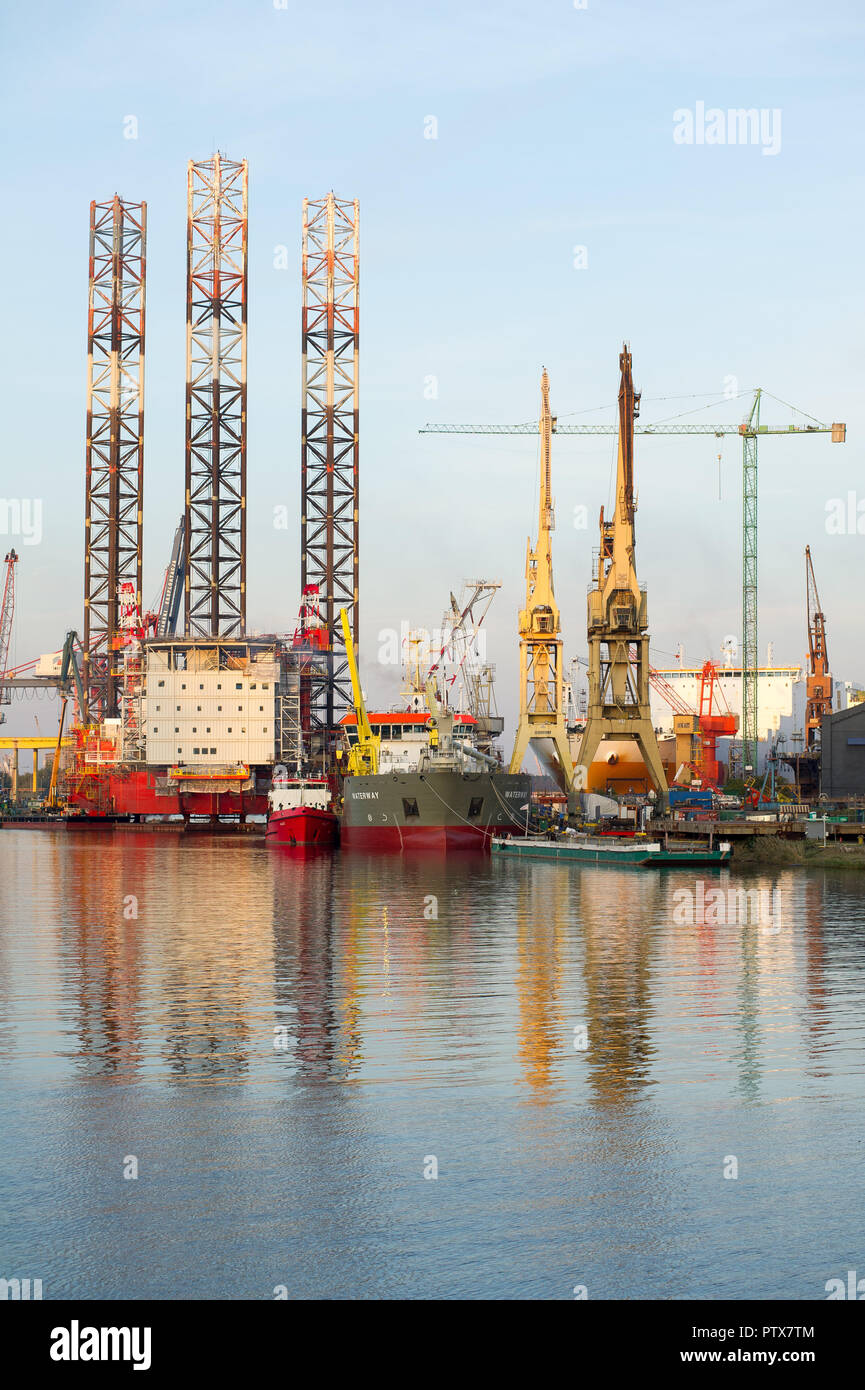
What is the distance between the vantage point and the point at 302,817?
91000mm

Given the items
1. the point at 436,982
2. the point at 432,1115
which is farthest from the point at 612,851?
the point at 432,1115

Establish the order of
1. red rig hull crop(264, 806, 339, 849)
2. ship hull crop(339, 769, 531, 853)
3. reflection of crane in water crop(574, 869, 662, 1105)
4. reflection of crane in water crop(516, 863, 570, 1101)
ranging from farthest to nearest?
red rig hull crop(264, 806, 339, 849)
ship hull crop(339, 769, 531, 853)
reflection of crane in water crop(516, 863, 570, 1101)
reflection of crane in water crop(574, 869, 662, 1105)

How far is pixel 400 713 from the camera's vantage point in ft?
308

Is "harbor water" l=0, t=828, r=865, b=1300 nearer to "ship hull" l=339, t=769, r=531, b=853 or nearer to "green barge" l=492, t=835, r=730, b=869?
"green barge" l=492, t=835, r=730, b=869

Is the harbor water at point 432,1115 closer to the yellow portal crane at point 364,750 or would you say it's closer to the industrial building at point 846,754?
the yellow portal crane at point 364,750

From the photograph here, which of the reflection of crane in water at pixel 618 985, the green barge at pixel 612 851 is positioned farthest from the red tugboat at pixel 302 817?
the reflection of crane in water at pixel 618 985

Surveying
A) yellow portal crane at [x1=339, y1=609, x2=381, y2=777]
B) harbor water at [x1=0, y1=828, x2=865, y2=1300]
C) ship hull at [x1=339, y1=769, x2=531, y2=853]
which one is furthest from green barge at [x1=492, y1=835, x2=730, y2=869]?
harbor water at [x1=0, y1=828, x2=865, y2=1300]

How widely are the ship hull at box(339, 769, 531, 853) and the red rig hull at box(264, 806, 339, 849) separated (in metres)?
3.65

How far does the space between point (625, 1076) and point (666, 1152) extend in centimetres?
389

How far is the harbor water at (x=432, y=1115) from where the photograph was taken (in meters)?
13.4

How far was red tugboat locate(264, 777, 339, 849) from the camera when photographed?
9156 centimetres

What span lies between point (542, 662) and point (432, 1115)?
8804cm
